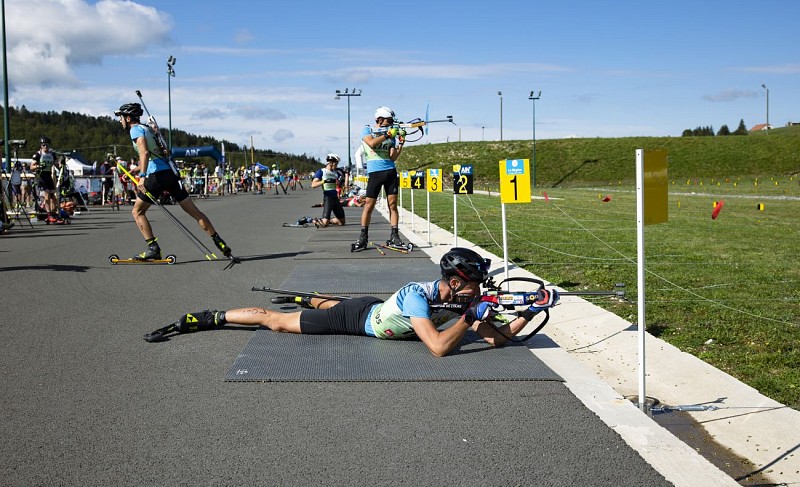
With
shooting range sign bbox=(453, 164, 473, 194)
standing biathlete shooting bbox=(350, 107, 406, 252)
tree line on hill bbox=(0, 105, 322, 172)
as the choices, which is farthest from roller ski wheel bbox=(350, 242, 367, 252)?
tree line on hill bbox=(0, 105, 322, 172)

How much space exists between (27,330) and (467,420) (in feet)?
14.7

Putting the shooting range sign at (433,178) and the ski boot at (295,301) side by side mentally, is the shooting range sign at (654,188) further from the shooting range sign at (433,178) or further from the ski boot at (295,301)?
the shooting range sign at (433,178)

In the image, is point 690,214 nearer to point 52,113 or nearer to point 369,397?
point 369,397

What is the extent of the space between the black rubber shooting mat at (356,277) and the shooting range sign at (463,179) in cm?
130

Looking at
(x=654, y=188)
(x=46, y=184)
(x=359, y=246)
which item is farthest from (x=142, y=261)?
(x=46, y=184)

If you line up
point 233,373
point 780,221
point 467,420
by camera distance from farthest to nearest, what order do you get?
point 780,221
point 233,373
point 467,420

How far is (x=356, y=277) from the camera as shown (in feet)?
33.6

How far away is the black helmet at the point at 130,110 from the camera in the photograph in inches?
453

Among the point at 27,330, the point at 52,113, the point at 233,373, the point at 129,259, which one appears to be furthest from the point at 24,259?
the point at 52,113

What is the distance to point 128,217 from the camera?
962 inches

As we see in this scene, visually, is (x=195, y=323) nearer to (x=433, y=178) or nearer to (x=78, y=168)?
(x=433, y=178)

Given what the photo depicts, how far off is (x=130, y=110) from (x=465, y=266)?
758cm

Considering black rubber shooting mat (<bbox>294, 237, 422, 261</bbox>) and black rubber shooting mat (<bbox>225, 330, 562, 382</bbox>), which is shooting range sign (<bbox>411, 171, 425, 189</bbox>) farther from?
black rubber shooting mat (<bbox>225, 330, 562, 382</bbox>)

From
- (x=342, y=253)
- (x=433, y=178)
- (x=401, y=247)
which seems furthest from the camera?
(x=433, y=178)
